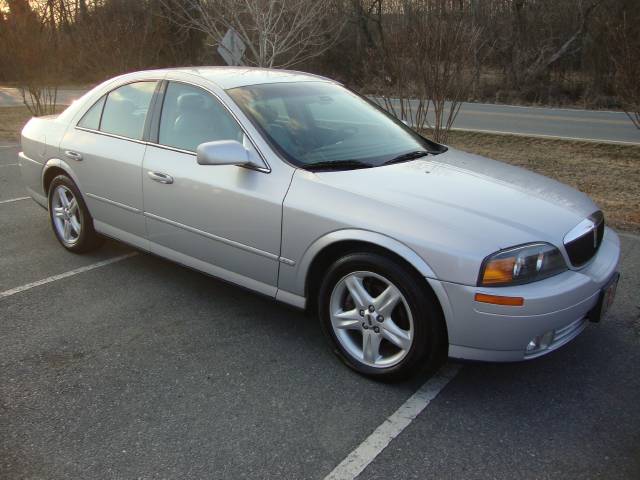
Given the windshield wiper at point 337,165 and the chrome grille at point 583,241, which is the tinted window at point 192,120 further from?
the chrome grille at point 583,241

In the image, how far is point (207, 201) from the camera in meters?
3.68

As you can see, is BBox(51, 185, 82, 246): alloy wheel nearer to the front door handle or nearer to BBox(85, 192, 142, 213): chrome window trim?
BBox(85, 192, 142, 213): chrome window trim

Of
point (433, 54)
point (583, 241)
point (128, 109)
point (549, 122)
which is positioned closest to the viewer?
point (583, 241)

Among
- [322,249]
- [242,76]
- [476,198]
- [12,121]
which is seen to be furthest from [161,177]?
[12,121]

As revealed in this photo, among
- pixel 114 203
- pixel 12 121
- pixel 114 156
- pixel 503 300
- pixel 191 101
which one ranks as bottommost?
pixel 12 121

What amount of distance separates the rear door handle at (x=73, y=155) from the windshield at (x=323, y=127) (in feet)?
5.13

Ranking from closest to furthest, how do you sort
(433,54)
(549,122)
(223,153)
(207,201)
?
(223,153)
(207,201)
(433,54)
(549,122)

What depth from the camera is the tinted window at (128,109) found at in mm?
4285

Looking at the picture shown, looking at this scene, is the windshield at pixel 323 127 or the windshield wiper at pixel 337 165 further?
the windshield at pixel 323 127

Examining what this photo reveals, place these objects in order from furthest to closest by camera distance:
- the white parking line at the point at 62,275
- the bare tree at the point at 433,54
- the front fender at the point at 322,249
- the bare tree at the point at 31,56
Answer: the bare tree at the point at 31,56 → the bare tree at the point at 433,54 → the white parking line at the point at 62,275 → the front fender at the point at 322,249

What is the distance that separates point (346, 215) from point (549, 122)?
14.0 metres

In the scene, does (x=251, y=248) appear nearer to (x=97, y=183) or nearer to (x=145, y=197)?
(x=145, y=197)

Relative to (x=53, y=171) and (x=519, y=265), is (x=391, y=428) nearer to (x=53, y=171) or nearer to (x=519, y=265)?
(x=519, y=265)

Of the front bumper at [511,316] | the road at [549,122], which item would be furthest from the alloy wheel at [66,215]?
the road at [549,122]
